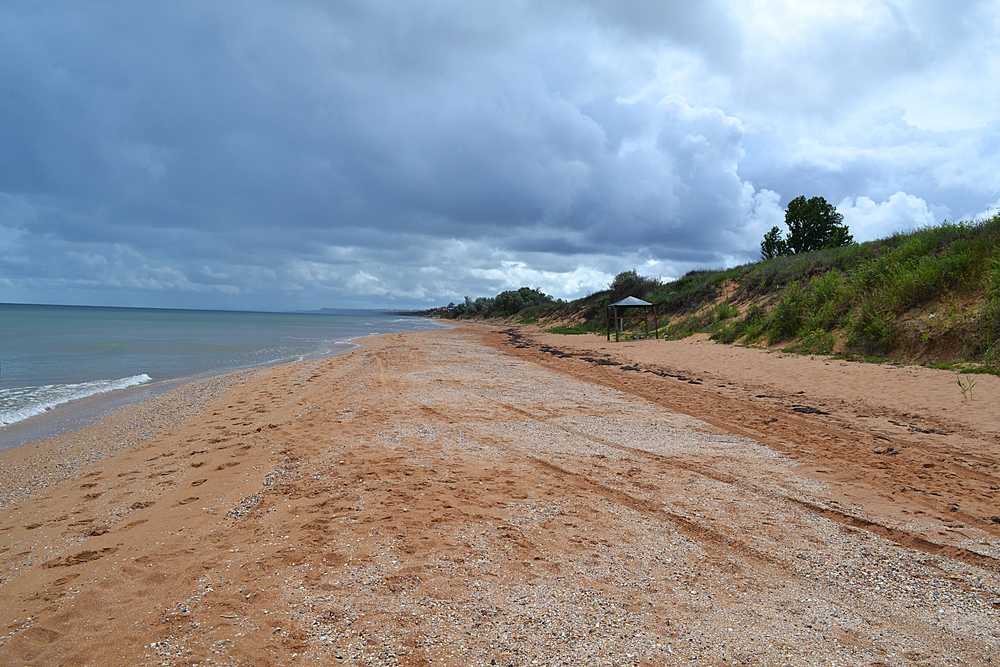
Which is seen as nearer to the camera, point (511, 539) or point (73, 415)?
point (511, 539)

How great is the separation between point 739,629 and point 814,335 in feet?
48.5

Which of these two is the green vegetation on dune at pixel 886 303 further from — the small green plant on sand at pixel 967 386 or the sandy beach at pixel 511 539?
the sandy beach at pixel 511 539

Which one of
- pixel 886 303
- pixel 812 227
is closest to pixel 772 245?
pixel 812 227

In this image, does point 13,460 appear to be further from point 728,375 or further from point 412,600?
point 728,375

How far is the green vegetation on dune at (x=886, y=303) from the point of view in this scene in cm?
1088

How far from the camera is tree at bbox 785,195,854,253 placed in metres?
35.8

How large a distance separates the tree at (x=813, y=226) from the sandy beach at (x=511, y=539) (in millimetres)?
33593

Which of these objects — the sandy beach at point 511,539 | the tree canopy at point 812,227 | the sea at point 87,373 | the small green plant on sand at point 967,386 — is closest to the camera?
the sandy beach at point 511,539

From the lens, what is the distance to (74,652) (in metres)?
2.53

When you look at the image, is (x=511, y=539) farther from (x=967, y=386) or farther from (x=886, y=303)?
(x=886, y=303)

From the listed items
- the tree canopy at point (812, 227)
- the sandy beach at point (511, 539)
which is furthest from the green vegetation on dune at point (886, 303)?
the tree canopy at point (812, 227)

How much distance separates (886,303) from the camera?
44.0 feet

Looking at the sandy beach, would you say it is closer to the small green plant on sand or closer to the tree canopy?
the small green plant on sand

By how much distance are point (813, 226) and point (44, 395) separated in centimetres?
4505
